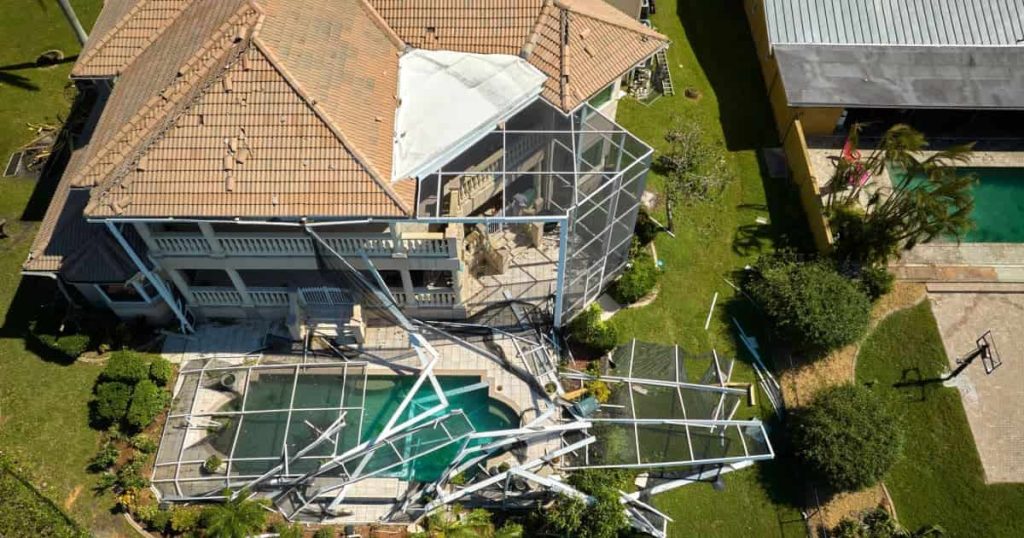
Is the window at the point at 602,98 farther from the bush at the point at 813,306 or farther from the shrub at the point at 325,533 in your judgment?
the shrub at the point at 325,533

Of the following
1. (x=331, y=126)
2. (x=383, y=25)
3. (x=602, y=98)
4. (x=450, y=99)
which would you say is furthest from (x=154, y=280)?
(x=602, y=98)

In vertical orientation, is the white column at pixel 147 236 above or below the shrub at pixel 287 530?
above

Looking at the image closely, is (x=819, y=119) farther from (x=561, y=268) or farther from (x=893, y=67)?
(x=561, y=268)

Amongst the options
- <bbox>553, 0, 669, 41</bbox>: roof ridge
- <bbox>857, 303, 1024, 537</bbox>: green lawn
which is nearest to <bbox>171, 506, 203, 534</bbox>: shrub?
<bbox>553, 0, 669, 41</bbox>: roof ridge

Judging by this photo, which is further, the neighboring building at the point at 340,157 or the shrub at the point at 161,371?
the shrub at the point at 161,371

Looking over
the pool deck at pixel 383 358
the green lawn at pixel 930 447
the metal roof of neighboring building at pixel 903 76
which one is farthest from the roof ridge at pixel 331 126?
the metal roof of neighboring building at pixel 903 76
